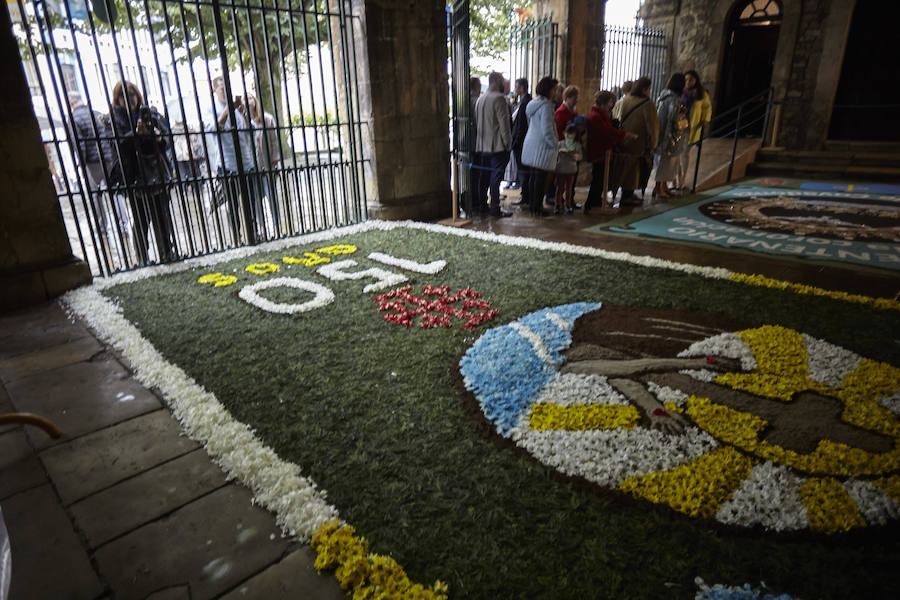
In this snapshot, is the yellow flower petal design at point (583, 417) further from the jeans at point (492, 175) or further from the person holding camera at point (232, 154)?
the jeans at point (492, 175)

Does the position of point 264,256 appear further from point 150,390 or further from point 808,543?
point 808,543

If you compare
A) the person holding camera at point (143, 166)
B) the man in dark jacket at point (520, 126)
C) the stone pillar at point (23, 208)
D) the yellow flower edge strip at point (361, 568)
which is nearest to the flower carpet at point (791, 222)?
the man in dark jacket at point (520, 126)

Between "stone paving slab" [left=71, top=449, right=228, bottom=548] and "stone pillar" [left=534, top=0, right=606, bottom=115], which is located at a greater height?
"stone pillar" [left=534, top=0, right=606, bottom=115]

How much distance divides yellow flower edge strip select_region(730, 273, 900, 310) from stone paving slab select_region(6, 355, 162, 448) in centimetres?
431

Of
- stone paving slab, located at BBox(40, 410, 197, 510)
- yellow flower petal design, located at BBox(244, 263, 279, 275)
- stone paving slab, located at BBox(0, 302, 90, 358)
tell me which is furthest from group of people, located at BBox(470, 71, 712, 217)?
stone paving slab, located at BBox(40, 410, 197, 510)

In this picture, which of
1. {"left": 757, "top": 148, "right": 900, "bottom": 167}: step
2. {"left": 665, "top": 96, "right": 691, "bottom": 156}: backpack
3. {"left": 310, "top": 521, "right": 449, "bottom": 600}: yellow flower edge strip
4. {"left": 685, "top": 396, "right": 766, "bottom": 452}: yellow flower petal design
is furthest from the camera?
{"left": 757, "top": 148, "right": 900, "bottom": 167}: step

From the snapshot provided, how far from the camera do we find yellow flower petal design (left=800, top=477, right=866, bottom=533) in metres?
1.78

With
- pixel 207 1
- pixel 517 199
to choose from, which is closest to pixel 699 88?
pixel 517 199

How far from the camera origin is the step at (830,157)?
9477 mm

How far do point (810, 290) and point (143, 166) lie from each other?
5902 millimetres

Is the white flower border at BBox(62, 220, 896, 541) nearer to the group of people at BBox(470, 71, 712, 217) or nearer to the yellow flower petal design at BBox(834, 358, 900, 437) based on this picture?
the yellow flower petal design at BBox(834, 358, 900, 437)

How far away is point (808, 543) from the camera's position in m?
1.73

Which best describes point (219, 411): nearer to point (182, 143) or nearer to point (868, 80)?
point (182, 143)

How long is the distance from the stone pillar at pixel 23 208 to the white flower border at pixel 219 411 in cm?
26
